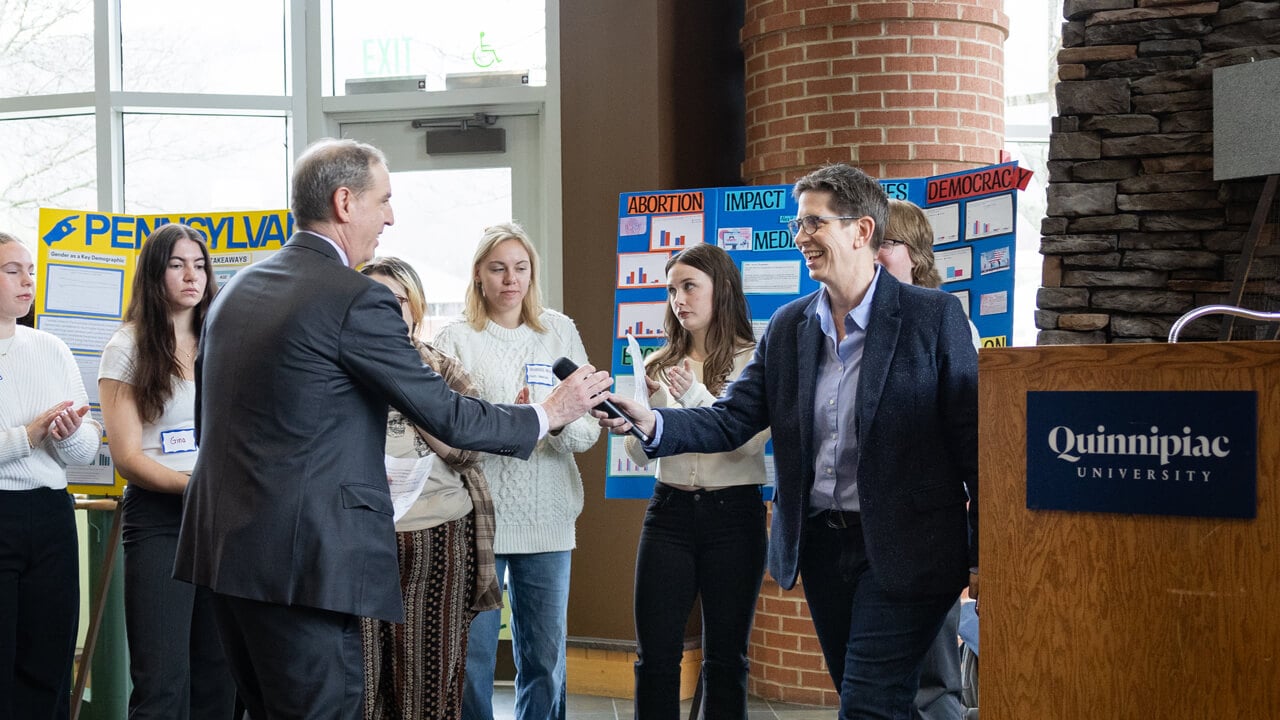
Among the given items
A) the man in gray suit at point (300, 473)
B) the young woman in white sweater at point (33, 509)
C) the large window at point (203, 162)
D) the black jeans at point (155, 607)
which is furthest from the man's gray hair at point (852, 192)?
the large window at point (203, 162)

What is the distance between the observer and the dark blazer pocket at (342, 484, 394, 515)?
81.0 inches

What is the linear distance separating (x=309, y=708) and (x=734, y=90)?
3731 mm

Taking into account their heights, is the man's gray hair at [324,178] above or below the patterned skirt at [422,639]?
above

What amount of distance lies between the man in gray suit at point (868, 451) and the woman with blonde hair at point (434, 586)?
2.76ft

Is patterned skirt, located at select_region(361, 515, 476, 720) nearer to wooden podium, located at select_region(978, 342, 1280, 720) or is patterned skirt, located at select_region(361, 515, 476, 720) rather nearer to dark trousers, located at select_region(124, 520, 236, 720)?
dark trousers, located at select_region(124, 520, 236, 720)

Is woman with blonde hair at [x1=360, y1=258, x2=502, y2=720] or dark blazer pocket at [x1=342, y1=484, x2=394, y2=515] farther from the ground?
dark blazer pocket at [x1=342, y1=484, x2=394, y2=515]

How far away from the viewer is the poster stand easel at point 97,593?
374 cm

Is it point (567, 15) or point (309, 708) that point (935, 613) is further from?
point (567, 15)

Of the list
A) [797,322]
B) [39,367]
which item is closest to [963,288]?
[797,322]

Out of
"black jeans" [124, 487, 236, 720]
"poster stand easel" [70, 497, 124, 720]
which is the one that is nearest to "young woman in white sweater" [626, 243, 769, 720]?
"black jeans" [124, 487, 236, 720]

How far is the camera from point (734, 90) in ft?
16.6

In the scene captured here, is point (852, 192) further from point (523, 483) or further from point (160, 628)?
point (160, 628)

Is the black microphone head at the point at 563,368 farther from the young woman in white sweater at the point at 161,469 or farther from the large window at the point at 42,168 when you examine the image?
the large window at the point at 42,168

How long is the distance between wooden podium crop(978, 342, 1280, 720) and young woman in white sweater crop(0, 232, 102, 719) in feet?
8.90
